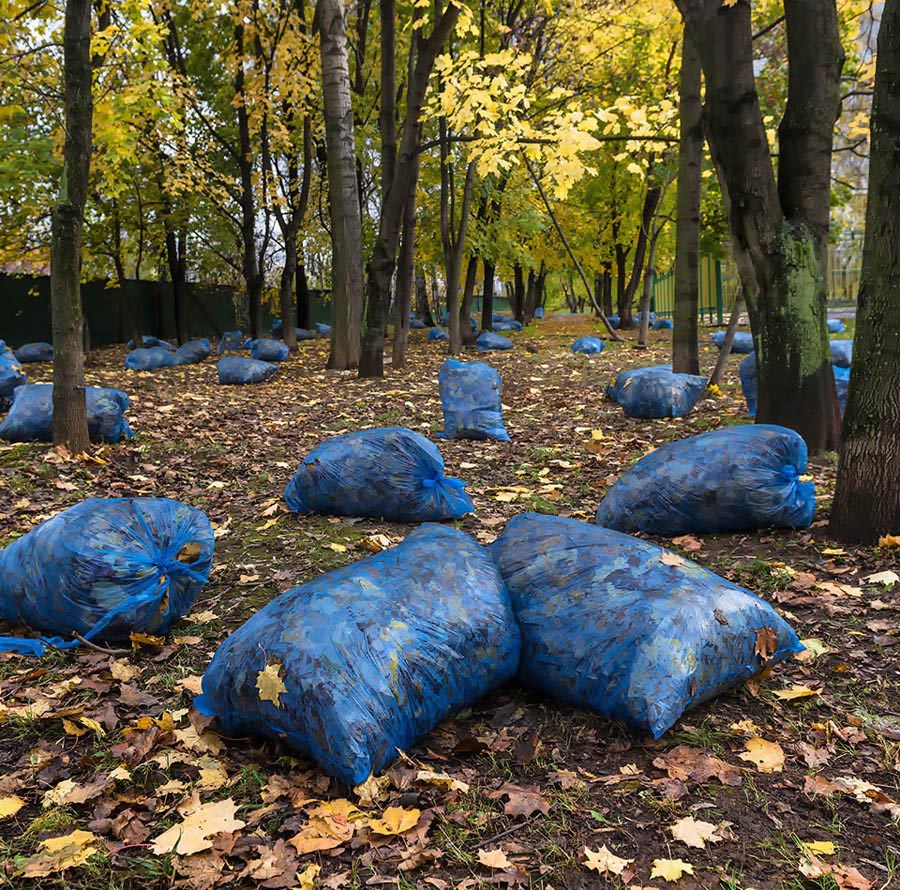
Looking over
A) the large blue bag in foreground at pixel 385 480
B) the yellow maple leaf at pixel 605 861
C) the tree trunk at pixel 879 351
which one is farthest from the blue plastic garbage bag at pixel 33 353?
the yellow maple leaf at pixel 605 861

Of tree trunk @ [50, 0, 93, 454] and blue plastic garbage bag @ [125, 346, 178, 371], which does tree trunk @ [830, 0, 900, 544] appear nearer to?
tree trunk @ [50, 0, 93, 454]

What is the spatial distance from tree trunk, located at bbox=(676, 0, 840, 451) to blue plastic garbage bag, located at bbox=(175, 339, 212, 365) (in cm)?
1111

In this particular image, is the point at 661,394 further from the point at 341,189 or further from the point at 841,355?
the point at 341,189

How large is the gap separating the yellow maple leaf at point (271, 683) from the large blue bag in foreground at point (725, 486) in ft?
8.02

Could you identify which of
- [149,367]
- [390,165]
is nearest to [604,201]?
[390,165]

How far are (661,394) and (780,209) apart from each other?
2402 millimetres

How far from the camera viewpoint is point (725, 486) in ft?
12.5

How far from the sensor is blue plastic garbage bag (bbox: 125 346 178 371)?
12.8 m

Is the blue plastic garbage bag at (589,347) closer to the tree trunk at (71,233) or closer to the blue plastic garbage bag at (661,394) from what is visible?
the blue plastic garbage bag at (661,394)

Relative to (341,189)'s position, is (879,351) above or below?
below

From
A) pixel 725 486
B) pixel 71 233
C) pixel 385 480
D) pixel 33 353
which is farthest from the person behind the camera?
pixel 33 353

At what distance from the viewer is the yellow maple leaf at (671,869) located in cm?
172

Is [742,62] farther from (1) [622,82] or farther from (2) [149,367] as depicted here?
(1) [622,82]

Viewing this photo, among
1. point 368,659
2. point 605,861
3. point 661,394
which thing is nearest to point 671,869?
point 605,861
